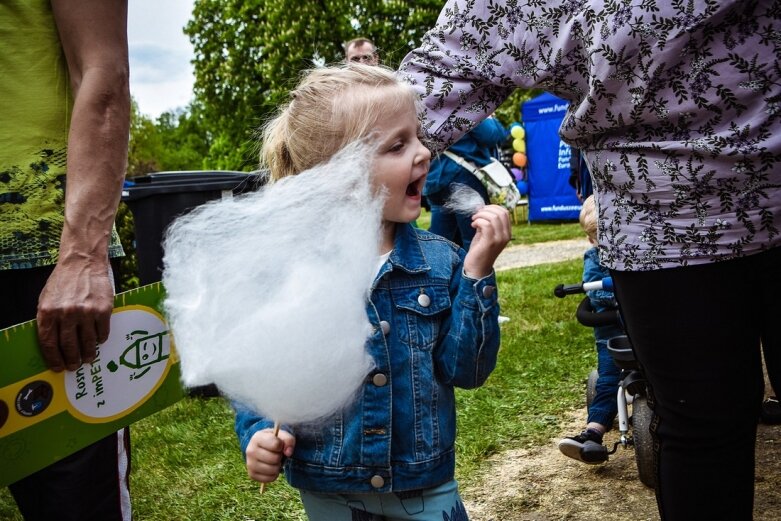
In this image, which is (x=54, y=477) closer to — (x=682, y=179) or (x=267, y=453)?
(x=267, y=453)

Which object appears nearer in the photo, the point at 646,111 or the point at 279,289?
the point at 279,289

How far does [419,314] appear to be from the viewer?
5.43 feet

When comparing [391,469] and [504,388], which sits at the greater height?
[391,469]

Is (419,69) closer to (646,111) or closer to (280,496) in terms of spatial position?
(646,111)

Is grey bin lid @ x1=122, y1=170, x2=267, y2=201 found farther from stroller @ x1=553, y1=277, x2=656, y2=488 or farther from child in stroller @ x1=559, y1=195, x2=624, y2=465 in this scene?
stroller @ x1=553, y1=277, x2=656, y2=488

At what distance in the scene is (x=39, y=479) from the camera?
1491 mm

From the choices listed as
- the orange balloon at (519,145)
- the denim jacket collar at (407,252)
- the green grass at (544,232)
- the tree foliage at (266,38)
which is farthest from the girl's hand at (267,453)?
the tree foliage at (266,38)

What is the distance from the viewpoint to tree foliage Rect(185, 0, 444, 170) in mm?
19875

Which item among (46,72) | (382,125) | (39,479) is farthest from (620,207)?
(39,479)

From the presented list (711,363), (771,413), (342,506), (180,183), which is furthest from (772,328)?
(180,183)

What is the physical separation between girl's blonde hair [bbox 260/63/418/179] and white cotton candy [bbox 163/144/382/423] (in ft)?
0.42

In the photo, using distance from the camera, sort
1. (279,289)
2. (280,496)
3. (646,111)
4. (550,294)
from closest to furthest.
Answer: (279,289) < (646,111) < (280,496) < (550,294)

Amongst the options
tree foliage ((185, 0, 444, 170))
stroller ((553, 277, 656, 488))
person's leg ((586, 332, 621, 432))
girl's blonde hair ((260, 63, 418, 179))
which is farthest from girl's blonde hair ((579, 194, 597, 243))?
tree foliage ((185, 0, 444, 170))

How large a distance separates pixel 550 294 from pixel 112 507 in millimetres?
5514
